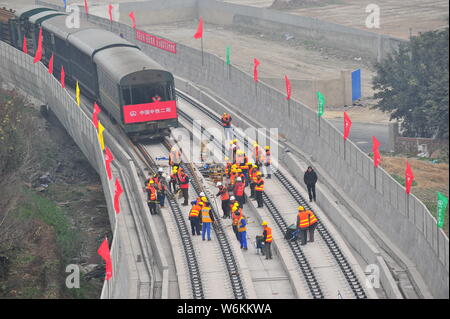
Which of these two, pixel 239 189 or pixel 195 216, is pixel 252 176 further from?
pixel 195 216

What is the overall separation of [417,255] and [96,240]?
45.8 ft

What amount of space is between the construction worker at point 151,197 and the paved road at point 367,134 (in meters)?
12.7

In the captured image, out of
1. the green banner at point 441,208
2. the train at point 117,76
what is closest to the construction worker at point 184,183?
the train at point 117,76

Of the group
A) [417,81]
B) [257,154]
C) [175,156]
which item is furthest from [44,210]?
[417,81]

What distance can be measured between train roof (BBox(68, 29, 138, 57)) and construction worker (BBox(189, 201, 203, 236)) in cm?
1364

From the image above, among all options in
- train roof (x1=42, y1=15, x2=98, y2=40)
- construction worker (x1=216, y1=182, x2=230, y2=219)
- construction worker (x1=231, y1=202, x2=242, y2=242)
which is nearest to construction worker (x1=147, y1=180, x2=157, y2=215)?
construction worker (x1=216, y1=182, x2=230, y2=219)

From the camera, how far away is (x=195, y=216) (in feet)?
91.9

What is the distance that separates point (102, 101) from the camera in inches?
1553

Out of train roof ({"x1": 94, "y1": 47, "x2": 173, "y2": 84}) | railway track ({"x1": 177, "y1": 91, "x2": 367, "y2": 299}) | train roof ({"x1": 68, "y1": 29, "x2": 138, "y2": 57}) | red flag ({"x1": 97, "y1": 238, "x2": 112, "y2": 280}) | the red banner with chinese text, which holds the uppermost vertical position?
train roof ({"x1": 68, "y1": 29, "x2": 138, "y2": 57})

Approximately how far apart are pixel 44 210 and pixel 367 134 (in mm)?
15704

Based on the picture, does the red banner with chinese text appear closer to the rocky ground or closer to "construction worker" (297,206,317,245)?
the rocky ground

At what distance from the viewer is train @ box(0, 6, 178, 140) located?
3566cm
